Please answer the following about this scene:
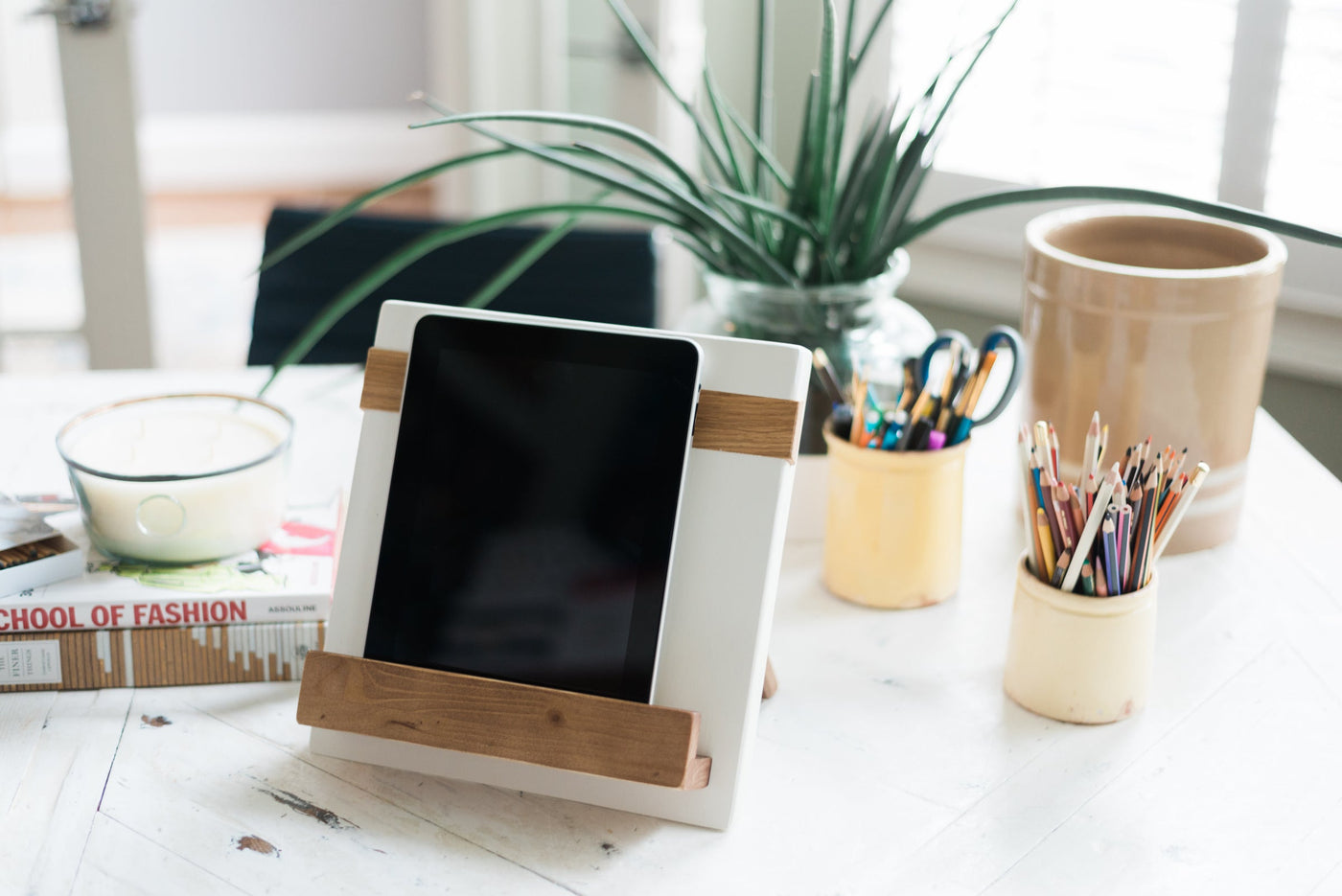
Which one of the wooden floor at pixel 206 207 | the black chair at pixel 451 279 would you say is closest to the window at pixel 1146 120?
the black chair at pixel 451 279

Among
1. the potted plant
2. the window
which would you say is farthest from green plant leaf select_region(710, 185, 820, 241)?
the window

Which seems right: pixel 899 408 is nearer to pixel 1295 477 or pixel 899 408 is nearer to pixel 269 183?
pixel 1295 477

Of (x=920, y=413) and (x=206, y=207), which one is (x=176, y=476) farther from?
(x=206, y=207)

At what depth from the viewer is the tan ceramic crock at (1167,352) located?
82 centimetres

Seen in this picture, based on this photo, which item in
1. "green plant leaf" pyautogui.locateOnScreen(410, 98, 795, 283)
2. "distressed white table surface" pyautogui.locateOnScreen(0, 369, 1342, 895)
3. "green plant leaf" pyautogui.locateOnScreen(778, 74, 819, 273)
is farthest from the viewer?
"green plant leaf" pyautogui.locateOnScreen(778, 74, 819, 273)

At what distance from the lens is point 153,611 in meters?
0.72

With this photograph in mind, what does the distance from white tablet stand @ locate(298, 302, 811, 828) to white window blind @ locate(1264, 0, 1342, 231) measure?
3.65 feet

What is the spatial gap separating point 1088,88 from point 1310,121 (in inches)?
11.7

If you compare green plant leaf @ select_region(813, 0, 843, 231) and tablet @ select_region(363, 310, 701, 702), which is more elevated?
green plant leaf @ select_region(813, 0, 843, 231)

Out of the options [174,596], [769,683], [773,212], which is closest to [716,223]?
[773,212]

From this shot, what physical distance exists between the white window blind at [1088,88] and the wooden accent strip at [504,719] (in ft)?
3.84

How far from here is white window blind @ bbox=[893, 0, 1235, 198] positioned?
156cm

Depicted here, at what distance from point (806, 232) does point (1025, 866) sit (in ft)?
1.43

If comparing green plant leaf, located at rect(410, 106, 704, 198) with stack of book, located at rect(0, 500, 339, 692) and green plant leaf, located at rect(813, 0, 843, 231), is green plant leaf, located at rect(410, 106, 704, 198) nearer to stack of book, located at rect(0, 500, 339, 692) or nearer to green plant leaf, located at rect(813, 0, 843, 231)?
green plant leaf, located at rect(813, 0, 843, 231)
